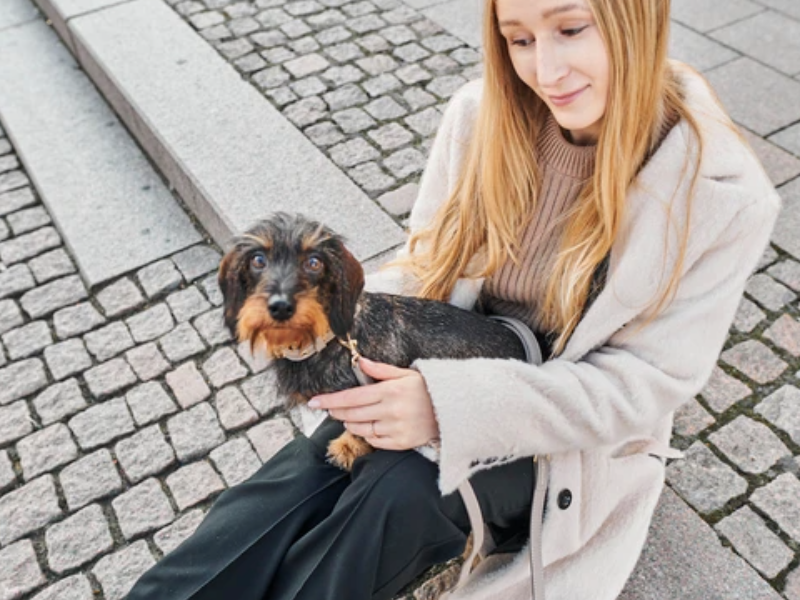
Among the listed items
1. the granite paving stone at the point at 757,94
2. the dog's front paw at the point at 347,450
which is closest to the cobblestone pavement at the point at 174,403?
the granite paving stone at the point at 757,94

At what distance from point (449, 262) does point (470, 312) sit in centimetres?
20

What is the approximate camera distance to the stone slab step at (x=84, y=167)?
4.39 m

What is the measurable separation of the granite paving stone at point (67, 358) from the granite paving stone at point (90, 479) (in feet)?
1.79

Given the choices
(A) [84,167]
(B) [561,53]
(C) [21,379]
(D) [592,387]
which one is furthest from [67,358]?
(B) [561,53]

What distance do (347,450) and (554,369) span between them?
725 millimetres

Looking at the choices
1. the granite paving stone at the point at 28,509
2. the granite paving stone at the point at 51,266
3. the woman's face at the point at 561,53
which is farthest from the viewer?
the granite paving stone at the point at 51,266

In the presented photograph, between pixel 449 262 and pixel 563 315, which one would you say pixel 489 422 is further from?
pixel 449 262

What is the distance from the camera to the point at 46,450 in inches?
134

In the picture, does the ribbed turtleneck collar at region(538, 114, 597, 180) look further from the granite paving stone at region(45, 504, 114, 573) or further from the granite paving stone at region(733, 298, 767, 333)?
the granite paving stone at region(45, 504, 114, 573)

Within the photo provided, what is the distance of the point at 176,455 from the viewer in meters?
3.36

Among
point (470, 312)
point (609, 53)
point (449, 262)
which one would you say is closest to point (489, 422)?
point (470, 312)

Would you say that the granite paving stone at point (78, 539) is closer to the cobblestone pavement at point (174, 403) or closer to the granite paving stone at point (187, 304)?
the cobblestone pavement at point (174, 403)

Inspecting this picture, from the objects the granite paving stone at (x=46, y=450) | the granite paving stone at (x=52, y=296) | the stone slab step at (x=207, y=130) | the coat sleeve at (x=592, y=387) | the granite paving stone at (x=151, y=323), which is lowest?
the granite paving stone at (x=52, y=296)

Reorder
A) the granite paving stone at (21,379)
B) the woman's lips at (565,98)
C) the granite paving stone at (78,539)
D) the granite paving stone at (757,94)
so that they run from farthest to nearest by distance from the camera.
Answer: the granite paving stone at (757,94), the granite paving stone at (21,379), the granite paving stone at (78,539), the woman's lips at (565,98)
